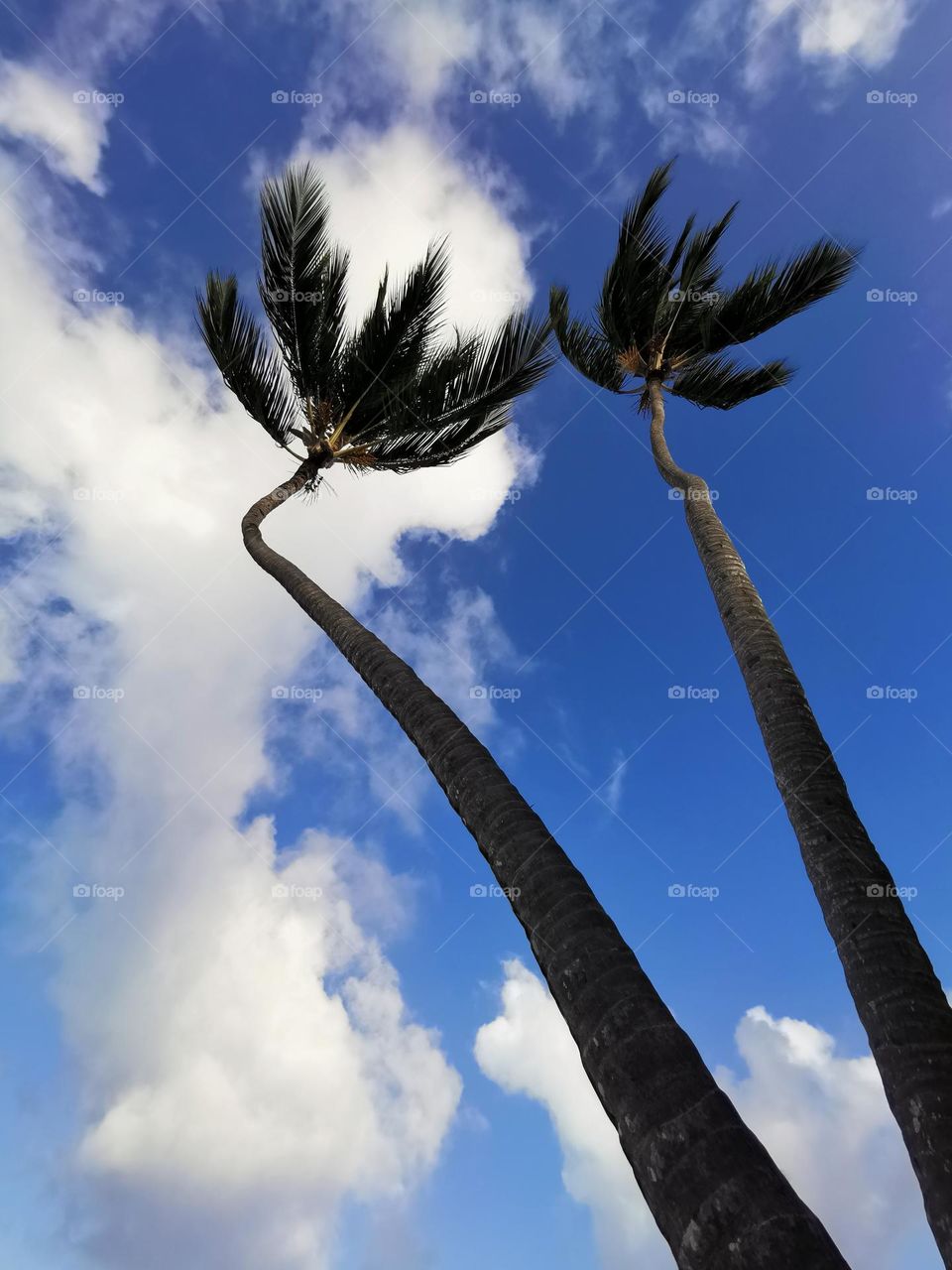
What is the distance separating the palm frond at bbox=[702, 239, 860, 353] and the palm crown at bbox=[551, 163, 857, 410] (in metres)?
0.01

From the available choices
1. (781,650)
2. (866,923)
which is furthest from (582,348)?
(866,923)

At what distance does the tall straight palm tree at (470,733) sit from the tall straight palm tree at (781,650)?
0.96 metres

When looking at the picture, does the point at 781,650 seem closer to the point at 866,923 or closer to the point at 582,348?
the point at 866,923

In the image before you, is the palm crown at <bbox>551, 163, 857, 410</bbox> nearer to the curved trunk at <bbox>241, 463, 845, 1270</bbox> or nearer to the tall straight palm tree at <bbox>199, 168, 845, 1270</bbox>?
the tall straight palm tree at <bbox>199, 168, 845, 1270</bbox>

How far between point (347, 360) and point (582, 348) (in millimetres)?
3728

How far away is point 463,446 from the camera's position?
10.5 m

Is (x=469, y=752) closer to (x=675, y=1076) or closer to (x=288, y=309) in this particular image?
(x=675, y=1076)

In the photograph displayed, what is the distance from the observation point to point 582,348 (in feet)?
36.5

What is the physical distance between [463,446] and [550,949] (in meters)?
8.27

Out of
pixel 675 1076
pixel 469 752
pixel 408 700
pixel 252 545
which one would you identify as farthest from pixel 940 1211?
pixel 252 545

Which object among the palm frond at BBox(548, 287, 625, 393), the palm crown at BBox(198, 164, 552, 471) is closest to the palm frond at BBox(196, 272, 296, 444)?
the palm crown at BBox(198, 164, 552, 471)

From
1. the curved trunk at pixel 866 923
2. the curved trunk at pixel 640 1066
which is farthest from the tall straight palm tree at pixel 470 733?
the curved trunk at pixel 866 923

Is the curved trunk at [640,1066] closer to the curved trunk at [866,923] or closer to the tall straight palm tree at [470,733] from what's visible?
the tall straight palm tree at [470,733]

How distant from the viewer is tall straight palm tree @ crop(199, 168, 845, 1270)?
2.38 meters
